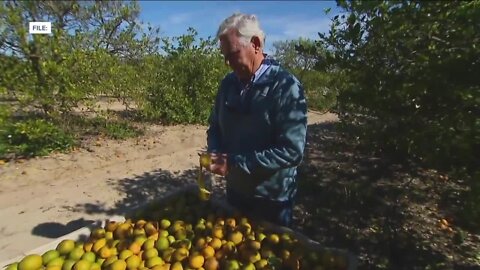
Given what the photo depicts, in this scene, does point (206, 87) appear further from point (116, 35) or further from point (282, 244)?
point (282, 244)

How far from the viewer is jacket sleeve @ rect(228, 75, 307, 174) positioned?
1.90 metres

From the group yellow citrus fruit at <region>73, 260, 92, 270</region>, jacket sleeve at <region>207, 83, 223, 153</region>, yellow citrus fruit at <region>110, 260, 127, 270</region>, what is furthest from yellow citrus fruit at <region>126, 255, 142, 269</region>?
jacket sleeve at <region>207, 83, 223, 153</region>

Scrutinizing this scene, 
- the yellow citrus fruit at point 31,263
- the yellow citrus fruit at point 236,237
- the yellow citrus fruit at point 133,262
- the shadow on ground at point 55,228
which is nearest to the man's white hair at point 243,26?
the yellow citrus fruit at point 236,237

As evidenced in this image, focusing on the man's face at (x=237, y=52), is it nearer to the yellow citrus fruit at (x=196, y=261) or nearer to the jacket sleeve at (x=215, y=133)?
the jacket sleeve at (x=215, y=133)

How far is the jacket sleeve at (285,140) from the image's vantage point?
1.90 m

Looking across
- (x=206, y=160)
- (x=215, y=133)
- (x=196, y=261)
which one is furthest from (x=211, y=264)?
(x=215, y=133)

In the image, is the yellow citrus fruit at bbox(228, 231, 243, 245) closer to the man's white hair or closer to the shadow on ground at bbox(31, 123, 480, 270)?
the shadow on ground at bbox(31, 123, 480, 270)

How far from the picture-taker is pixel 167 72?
1019 cm

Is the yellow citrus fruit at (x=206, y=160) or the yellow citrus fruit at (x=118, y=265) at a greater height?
the yellow citrus fruit at (x=206, y=160)

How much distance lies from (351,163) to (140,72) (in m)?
5.94

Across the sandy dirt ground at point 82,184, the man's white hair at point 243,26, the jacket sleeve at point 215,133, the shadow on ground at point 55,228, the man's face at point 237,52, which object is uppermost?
the man's white hair at point 243,26

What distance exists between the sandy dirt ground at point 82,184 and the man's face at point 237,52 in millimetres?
2374

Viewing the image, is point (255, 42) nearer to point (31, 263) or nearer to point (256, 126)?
point (256, 126)

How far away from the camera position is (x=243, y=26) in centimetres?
194
